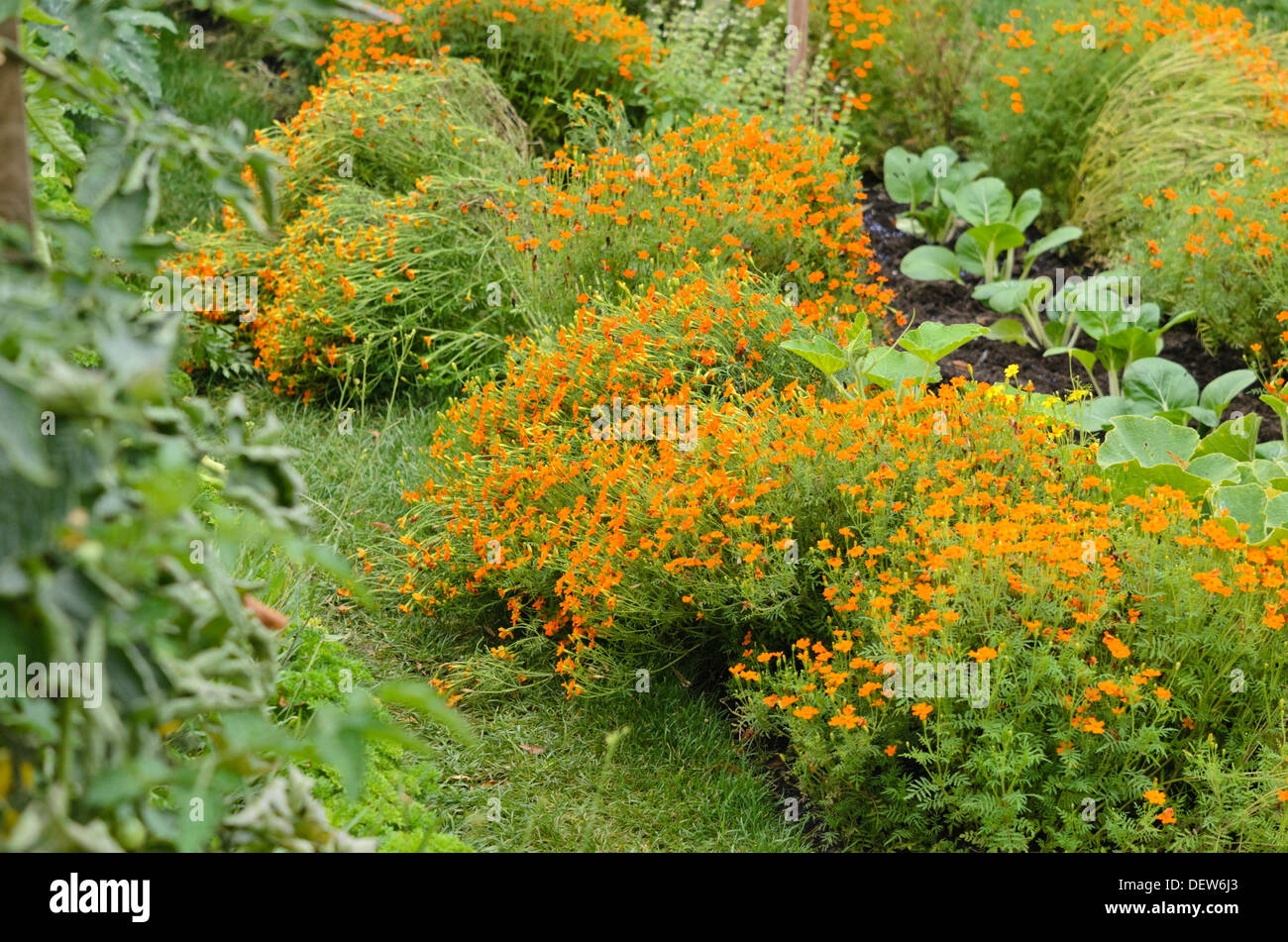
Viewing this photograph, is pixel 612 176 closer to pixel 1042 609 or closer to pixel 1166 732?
pixel 1042 609

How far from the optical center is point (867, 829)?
283 cm

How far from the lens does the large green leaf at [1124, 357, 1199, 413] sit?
4.25 metres

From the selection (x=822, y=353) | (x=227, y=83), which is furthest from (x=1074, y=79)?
(x=227, y=83)

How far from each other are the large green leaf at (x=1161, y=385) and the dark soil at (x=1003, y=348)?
0.73ft

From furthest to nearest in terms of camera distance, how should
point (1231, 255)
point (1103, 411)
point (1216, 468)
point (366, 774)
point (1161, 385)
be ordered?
1. point (1231, 255)
2. point (1161, 385)
3. point (1103, 411)
4. point (1216, 468)
5. point (366, 774)

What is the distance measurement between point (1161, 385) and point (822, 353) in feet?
5.11

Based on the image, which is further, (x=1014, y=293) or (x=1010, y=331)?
(x=1010, y=331)

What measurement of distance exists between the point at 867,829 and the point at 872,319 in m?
2.56

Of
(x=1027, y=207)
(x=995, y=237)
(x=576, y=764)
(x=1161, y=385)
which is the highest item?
(x=1027, y=207)

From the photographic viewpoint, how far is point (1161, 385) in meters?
4.27

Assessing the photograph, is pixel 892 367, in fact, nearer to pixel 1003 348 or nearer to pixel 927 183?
pixel 1003 348
